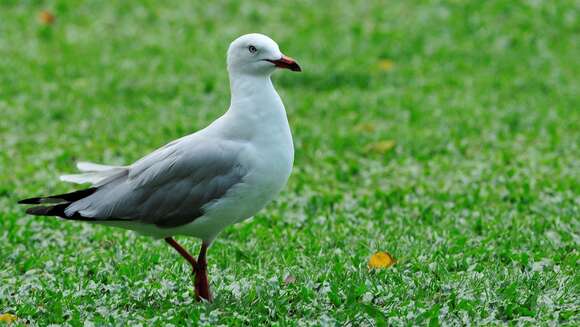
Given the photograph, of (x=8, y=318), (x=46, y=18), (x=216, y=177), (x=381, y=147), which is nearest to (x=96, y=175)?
(x=216, y=177)

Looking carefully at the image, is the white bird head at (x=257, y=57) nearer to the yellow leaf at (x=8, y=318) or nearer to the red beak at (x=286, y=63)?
the red beak at (x=286, y=63)

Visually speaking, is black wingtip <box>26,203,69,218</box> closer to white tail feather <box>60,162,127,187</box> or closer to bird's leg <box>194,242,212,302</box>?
white tail feather <box>60,162,127,187</box>

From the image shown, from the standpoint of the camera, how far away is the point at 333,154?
8.75 meters

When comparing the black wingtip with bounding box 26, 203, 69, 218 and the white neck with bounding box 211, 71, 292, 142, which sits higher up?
the white neck with bounding box 211, 71, 292, 142

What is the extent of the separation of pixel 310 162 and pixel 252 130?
12.1 feet

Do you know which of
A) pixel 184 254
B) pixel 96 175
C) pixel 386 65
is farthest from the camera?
pixel 386 65

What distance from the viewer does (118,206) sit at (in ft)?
16.6

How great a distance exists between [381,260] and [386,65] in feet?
20.1

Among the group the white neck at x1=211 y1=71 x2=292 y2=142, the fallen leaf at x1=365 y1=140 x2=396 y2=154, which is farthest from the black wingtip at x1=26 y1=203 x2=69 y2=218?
the fallen leaf at x1=365 y1=140 x2=396 y2=154

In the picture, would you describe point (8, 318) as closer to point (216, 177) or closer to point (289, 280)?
point (216, 177)

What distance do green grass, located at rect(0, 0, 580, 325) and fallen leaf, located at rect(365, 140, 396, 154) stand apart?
9 cm

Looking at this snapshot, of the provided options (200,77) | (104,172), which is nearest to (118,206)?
(104,172)

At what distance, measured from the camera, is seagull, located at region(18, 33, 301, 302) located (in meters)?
4.91

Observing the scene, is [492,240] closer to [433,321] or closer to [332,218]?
[332,218]
